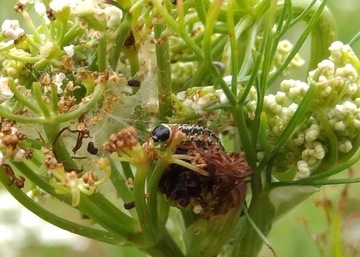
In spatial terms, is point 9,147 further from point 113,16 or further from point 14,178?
point 113,16

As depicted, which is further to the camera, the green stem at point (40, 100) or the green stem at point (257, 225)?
the green stem at point (257, 225)

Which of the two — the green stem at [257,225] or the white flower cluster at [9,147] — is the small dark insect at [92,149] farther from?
the green stem at [257,225]

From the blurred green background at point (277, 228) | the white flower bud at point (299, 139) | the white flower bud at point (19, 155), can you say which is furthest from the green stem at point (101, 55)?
the blurred green background at point (277, 228)

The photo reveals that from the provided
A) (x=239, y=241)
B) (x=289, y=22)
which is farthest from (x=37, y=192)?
(x=289, y=22)

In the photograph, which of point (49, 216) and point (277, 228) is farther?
point (277, 228)

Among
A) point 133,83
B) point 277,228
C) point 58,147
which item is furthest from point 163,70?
point 277,228

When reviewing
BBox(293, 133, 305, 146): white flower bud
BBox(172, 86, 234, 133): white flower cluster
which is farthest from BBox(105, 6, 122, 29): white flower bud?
BBox(293, 133, 305, 146): white flower bud

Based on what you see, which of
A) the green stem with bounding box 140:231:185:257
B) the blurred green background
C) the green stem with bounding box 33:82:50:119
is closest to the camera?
the green stem with bounding box 33:82:50:119

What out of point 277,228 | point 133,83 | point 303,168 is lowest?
point 277,228

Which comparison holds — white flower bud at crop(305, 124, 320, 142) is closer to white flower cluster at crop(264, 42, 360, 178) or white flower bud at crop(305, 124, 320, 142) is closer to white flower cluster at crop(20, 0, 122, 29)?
white flower cluster at crop(264, 42, 360, 178)
